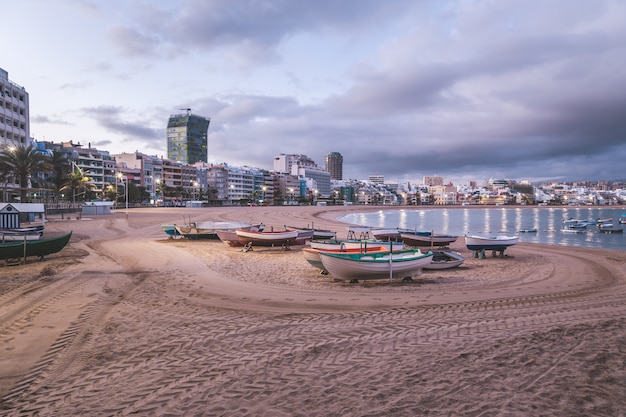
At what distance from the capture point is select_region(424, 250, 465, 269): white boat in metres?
16.5

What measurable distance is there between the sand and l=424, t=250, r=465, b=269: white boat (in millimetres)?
2732

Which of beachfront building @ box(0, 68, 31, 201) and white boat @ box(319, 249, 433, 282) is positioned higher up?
beachfront building @ box(0, 68, 31, 201)

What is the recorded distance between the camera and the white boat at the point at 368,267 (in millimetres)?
13008

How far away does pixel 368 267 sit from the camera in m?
13.1

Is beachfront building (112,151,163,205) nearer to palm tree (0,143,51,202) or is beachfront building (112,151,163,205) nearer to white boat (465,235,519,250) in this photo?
palm tree (0,143,51,202)

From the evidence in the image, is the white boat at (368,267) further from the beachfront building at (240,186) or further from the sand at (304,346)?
the beachfront building at (240,186)

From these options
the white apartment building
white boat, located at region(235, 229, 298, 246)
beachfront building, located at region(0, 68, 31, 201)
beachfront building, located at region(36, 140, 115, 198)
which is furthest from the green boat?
beachfront building, located at region(36, 140, 115, 198)

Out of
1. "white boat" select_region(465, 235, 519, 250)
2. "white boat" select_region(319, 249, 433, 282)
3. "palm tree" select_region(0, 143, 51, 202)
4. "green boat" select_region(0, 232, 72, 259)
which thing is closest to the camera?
"white boat" select_region(319, 249, 433, 282)

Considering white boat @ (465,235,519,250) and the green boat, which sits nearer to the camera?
the green boat

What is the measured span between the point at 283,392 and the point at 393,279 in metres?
8.98

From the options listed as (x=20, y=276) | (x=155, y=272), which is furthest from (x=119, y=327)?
(x=20, y=276)

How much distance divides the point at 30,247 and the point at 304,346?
1542 centimetres

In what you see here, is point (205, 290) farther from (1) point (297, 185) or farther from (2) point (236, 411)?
(1) point (297, 185)

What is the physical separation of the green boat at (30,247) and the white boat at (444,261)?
17074 mm
